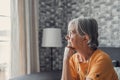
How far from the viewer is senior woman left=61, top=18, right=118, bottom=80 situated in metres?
1.57

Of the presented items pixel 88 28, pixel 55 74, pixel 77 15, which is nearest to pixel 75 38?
pixel 88 28

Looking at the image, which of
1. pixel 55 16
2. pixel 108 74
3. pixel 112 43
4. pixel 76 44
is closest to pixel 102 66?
pixel 108 74

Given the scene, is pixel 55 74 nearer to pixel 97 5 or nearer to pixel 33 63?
pixel 33 63

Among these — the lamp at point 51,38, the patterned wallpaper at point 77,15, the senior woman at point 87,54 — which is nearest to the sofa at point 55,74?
the patterned wallpaper at point 77,15

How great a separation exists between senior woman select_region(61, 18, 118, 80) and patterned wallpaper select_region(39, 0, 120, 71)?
6.58 feet

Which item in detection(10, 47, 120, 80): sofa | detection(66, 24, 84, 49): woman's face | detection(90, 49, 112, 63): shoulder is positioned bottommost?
detection(10, 47, 120, 80): sofa

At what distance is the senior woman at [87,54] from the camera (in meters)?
1.57

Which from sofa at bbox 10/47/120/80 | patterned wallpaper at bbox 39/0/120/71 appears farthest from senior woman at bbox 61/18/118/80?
patterned wallpaper at bbox 39/0/120/71

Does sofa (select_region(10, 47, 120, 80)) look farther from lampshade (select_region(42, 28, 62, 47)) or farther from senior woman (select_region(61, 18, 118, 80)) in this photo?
senior woman (select_region(61, 18, 118, 80))

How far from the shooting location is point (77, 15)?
4234 mm

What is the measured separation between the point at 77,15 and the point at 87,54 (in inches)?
102

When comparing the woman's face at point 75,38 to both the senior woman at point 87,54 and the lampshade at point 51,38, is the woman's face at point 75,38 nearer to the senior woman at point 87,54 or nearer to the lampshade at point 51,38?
the senior woman at point 87,54

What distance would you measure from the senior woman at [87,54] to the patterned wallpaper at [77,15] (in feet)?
6.58

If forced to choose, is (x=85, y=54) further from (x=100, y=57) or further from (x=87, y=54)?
(x=100, y=57)
